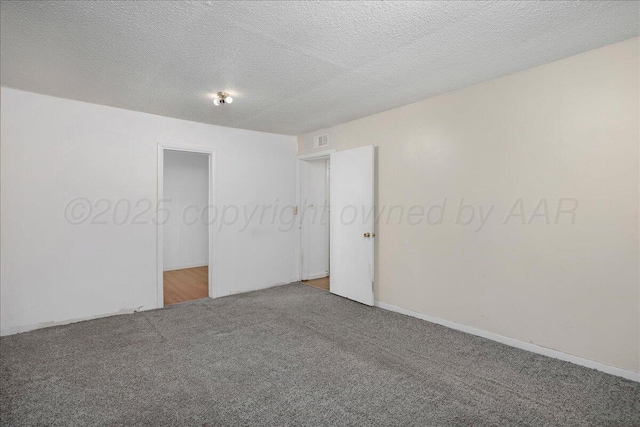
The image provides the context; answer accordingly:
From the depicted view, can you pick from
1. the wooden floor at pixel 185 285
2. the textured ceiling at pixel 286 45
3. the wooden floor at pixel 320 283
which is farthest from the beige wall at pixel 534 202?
the wooden floor at pixel 185 285

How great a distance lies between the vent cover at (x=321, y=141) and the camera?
487 centimetres

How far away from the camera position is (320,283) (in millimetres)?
5348

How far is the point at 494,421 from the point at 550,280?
1.37 meters

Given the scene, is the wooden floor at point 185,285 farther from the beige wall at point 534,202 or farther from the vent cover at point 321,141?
the beige wall at point 534,202

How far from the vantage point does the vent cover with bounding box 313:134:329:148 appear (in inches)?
192

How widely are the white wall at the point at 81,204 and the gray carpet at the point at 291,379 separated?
414 millimetres

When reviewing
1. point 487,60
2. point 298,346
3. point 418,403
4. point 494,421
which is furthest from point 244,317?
point 487,60

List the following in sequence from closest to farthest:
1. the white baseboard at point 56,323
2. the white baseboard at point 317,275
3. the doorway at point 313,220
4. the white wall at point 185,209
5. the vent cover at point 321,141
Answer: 1. the white baseboard at point 56,323
2. the vent cover at point 321,141
3. the doorway at point 313,220
4. the white baseboard at point 317,275
5. the white wall at point 185,209

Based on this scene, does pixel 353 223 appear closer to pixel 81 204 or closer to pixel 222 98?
pixel 222 98

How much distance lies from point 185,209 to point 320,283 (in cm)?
353

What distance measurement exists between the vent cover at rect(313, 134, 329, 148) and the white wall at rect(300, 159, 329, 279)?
516 mm

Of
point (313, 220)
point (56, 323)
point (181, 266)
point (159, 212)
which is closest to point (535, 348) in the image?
point (313, 220)

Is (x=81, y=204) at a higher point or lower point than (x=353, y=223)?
higher

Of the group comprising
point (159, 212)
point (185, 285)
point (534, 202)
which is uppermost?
point (534, 202)
